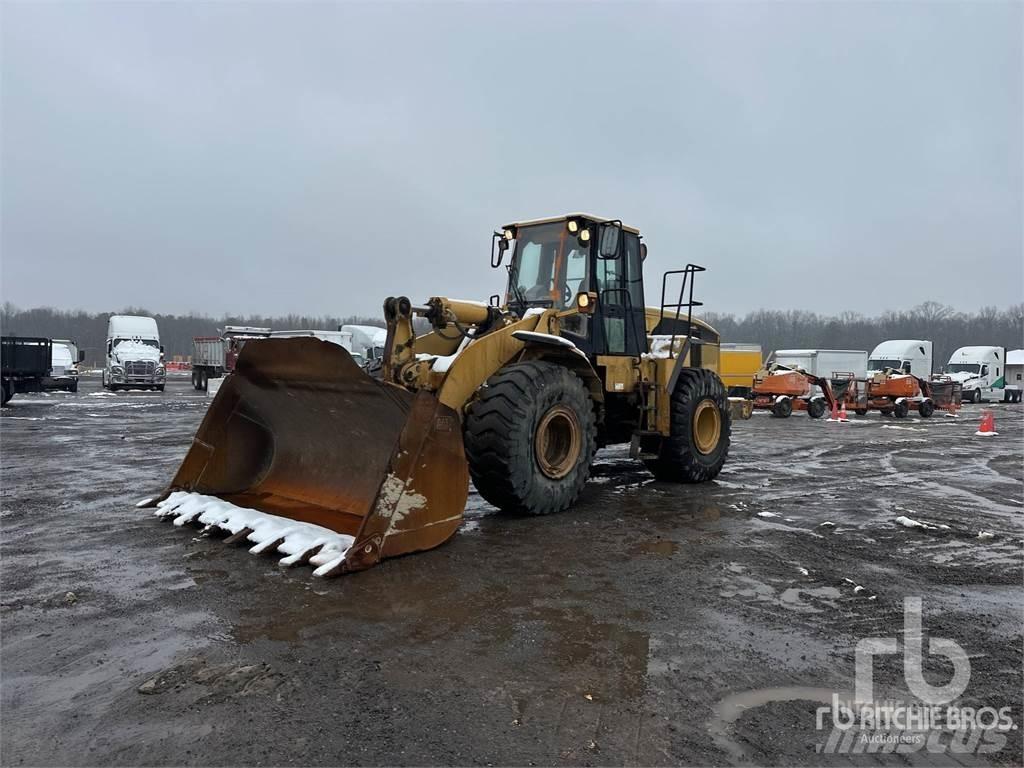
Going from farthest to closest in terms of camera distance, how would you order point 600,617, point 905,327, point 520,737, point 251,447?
point 905,327 → point 251,447 → point 600,617 → point 520,737

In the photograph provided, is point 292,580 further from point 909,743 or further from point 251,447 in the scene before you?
point 909,743

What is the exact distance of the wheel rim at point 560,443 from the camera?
644 cm

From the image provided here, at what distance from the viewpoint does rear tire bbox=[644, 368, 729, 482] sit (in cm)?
836

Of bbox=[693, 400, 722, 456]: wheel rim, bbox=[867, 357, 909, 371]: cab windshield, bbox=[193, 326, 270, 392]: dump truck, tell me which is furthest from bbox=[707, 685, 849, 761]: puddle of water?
bbox=[867, 357, 909, 371]: cab windshield

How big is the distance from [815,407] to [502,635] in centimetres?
2285

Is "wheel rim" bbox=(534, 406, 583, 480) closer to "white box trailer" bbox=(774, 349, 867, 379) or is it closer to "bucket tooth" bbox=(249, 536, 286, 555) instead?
"bucket tooth" bbox=(249, 536, 286, 555)

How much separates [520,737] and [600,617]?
1.38 m

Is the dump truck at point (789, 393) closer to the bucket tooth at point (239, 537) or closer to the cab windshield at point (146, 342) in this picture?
the bucket tooth at point (239, 537)

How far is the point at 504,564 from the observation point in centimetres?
504

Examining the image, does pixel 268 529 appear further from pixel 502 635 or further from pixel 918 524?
pixel 918 524

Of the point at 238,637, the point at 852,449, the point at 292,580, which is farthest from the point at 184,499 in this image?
the point at 852,449

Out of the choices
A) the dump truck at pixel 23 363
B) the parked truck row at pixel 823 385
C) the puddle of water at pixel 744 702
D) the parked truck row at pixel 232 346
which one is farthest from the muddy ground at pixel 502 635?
the parked truck row at pixel 232 346

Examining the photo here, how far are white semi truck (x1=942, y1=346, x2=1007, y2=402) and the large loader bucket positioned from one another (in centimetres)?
3820

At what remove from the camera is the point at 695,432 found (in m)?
8.66
